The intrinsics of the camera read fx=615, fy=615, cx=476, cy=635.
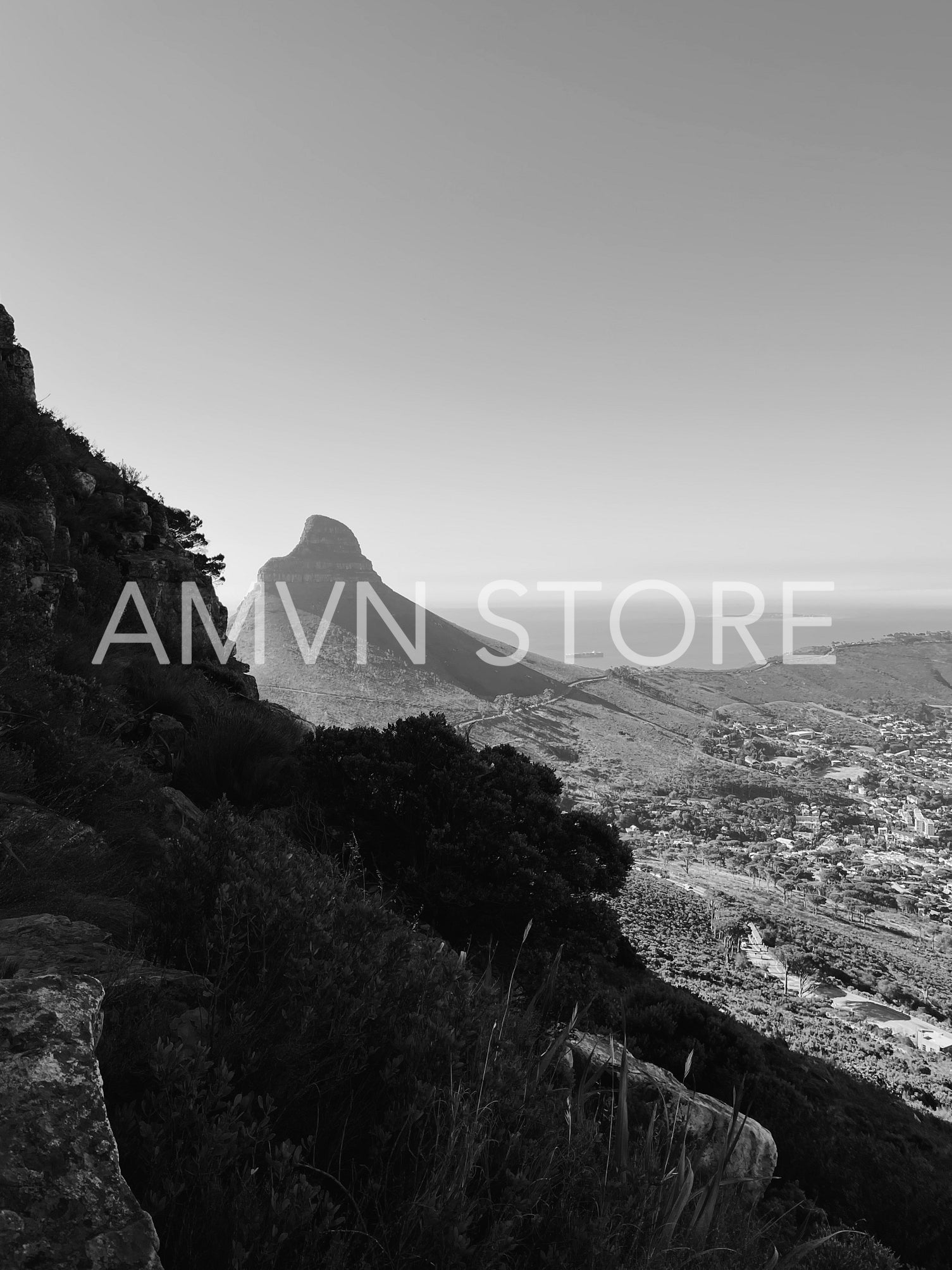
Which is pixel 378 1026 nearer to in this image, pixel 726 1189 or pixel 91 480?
pixel 726 1189

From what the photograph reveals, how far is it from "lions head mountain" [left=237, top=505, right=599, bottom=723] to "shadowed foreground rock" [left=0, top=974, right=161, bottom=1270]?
48448mm

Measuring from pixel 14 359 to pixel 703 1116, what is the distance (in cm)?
1382

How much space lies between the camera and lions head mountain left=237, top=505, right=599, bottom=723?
60.8 meters

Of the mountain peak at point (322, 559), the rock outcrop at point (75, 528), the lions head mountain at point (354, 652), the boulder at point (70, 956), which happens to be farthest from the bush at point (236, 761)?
the mountain peak at point (322, 559)

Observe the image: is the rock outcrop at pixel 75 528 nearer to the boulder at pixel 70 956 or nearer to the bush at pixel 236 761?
the bush at pixel 236 761

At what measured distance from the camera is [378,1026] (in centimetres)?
218

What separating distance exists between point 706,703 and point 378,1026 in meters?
100

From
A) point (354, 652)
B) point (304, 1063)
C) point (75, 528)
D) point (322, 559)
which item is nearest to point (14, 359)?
point (75, 528)

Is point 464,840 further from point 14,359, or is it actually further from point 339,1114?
point 14,359

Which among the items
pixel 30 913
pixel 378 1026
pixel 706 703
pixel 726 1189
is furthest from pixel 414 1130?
A: pixel 706 703

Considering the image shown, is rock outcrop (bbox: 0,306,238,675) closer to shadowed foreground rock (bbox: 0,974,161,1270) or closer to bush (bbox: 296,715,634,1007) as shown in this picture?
bush (bbox: 296,715,634,1007)

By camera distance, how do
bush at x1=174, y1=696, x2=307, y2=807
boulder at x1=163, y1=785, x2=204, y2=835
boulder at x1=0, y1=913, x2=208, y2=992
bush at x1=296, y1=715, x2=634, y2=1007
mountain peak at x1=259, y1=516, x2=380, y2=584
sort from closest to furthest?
boulder at x1=0, y1=913, x2=208, y2=992, boulder at x1=163, y1=785, x2=204, y2=835, bush at x1=296, y1=715, x2=634, y2=1007, bush at x1=174, y1=696, x2=307, y2=807, mountain peak at x1=259, y1=516, x2=380, y2=584

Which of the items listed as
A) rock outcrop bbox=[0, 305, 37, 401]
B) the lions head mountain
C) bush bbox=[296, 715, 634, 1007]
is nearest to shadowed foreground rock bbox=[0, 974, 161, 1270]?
bush bbox=[296, 715, 634, 1007]

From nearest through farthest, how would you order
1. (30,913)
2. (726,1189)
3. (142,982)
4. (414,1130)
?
1. (414,1130)
2. (142,982)
3. (726,1189)
4. (30,913)
